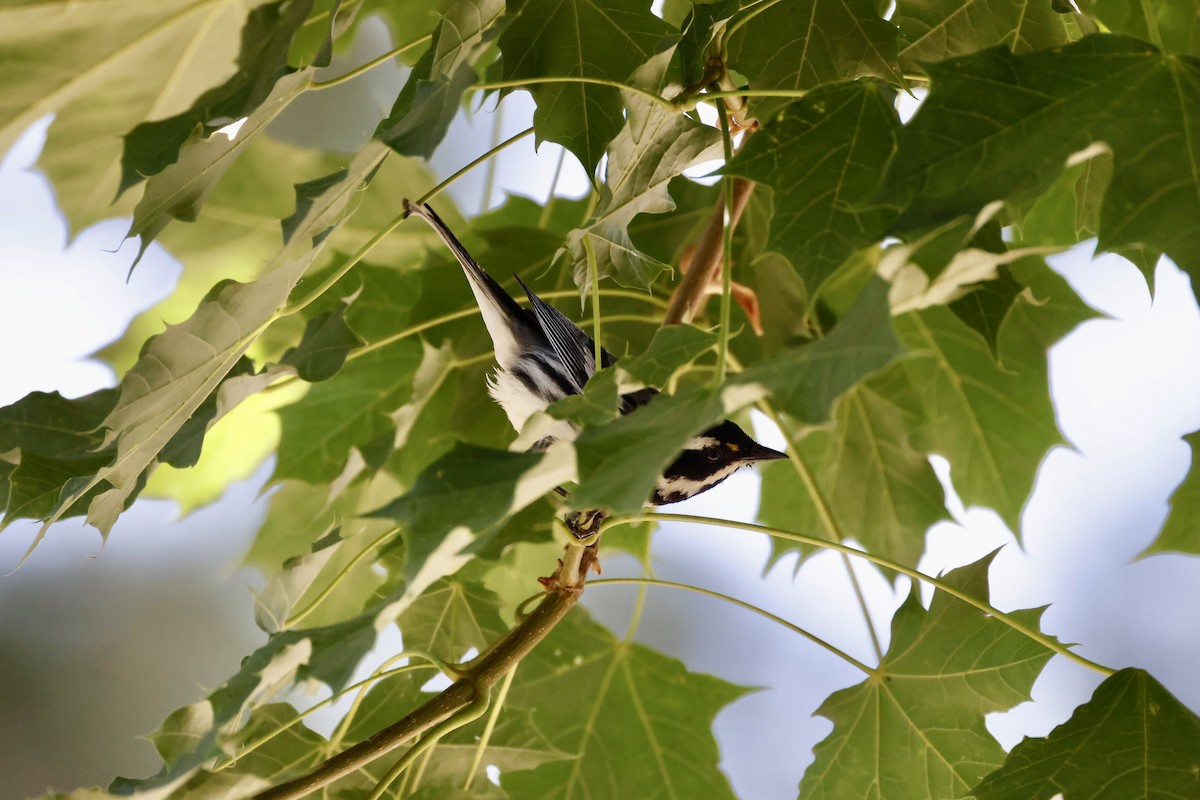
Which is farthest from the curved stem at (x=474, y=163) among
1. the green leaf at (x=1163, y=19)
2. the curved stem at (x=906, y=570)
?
the green leaf at (x=1163, y=19)

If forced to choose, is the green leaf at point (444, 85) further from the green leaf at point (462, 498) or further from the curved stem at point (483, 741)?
the curved stem at point (483, 741)

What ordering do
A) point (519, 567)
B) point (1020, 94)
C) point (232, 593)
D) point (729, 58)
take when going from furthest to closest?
1. point (232, 593)
2. point (519, 567)
3. point (729, 58)
4. point (1020, 94)

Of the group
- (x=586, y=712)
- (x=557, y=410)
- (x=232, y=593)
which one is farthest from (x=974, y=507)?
(x=232, y=593)

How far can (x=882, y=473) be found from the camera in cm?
104

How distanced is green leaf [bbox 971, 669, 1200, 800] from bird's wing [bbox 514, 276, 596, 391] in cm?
41

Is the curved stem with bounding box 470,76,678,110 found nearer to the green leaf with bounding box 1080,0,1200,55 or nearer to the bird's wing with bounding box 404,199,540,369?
the bird's wing with bounding box 404,199,540,369

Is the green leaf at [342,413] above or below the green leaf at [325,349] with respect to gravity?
above

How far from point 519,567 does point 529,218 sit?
0.35 m

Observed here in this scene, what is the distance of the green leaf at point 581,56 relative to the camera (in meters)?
0.67

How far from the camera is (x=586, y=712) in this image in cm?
94

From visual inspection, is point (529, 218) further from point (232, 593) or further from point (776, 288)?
point (232, 593)

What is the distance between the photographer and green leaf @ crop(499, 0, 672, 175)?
2.19ft

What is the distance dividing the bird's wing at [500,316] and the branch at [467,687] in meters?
0.24

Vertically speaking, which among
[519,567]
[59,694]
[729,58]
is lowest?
[59,694]
